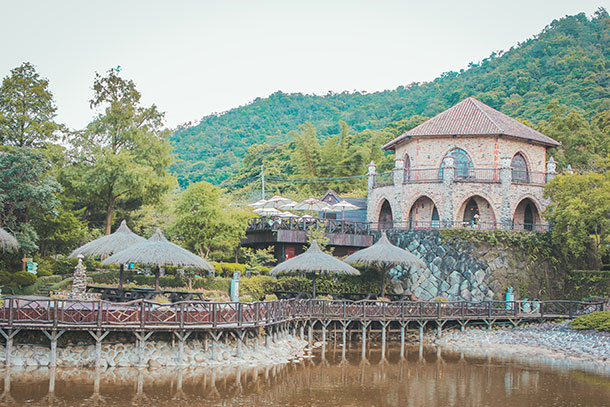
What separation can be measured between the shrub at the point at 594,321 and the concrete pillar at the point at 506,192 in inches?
271

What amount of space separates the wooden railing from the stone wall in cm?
425

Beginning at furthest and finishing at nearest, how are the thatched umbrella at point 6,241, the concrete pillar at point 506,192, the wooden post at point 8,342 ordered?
the concrete pillar at point 506,192 → the thatched umbrella at point 6,241 → the wooden post at point 8,342

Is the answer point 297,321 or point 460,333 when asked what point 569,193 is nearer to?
point 460,333

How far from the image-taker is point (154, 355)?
1972 centimetres

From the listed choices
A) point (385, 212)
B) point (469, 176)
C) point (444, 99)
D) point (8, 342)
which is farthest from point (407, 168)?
point (444, 99)

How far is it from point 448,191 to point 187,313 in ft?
64.2

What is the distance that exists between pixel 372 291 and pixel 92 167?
1617cm

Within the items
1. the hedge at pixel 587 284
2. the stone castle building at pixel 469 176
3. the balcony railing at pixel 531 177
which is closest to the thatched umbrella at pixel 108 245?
the stone castle building at pixel 469 176

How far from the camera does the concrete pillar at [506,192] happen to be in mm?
34406

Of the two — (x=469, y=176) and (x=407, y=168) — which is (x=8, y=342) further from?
(x=469, y=176)

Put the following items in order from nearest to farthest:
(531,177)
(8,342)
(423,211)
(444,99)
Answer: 1. (8,342)
2. (531,177)
3. (423,211)
4. (444,99)

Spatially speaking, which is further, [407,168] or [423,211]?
[407,168]

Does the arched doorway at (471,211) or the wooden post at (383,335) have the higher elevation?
the arched doorway at (471,211)

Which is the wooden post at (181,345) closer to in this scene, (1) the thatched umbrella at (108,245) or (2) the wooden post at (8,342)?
(2) the wooden post at (8,342)
